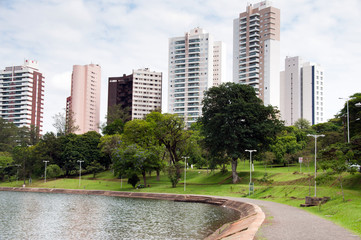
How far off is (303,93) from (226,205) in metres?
137

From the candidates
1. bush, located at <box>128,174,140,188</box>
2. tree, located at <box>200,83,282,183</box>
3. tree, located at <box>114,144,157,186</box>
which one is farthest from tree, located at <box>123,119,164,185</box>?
tree, located at <box>200,83,282,183</box>

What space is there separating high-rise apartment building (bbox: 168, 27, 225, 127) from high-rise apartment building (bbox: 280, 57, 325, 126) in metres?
32.7

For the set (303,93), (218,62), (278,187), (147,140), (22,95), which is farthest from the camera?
(22,95)

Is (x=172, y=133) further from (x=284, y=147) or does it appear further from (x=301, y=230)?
(x=301, y=230)

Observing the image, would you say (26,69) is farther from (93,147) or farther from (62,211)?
(62,211)

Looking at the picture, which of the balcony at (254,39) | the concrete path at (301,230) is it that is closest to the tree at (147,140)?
the concrete path at (301,230)

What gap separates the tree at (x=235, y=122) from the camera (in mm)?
69500

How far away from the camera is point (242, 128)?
70312mm

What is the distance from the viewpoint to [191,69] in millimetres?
184000

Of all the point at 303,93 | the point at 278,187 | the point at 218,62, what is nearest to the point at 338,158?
the point at 278,187

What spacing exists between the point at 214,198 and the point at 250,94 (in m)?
26.1

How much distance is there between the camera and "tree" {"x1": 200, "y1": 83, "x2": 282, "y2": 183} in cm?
6950

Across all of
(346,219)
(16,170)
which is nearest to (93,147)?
(16,170)

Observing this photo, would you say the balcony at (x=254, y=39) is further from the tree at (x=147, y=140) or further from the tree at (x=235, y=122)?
the tree at (x=235, y=122)
